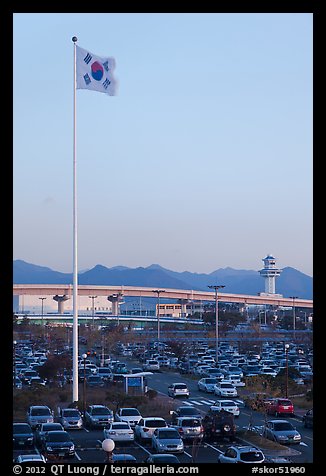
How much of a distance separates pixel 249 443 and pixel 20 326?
1889 inches

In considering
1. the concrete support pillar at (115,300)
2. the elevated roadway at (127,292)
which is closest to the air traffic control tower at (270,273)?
the elevated roadway at (127,292)

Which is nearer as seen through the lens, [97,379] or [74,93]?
[74,93]

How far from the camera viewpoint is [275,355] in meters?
46.8

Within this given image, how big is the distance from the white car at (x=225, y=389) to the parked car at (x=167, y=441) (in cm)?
1148

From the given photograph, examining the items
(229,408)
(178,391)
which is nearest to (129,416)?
(229,408)

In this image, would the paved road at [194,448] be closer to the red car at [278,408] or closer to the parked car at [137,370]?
the red car at [278,408]

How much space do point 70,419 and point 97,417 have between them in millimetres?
736

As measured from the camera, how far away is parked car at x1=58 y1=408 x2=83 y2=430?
19.6 m

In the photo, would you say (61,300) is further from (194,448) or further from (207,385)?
(194,448)

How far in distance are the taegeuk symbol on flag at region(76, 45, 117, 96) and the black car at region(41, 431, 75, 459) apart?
1052cm
